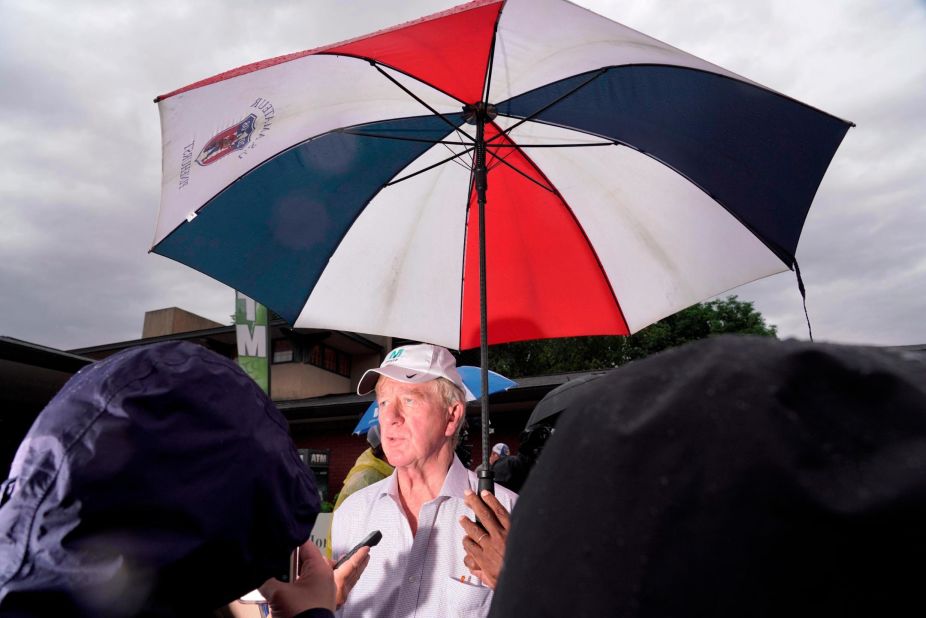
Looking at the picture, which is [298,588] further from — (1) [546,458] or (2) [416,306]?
(2) [416,306]

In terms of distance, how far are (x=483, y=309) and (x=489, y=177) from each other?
1.10 m

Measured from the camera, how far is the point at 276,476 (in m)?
1.03

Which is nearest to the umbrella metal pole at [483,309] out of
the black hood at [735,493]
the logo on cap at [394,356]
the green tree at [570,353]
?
the logo on cap at [394,356]

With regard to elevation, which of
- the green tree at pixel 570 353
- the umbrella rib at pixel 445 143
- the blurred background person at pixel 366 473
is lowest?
the blurred background person at pixel 366 473

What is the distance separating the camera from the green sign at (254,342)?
9742 mm

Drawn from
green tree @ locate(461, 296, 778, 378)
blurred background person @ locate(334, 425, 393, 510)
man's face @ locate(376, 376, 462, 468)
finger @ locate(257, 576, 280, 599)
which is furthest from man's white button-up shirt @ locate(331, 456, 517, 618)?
green tree @ locate(461, 296, 778, 378)

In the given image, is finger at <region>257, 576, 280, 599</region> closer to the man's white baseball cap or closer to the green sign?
the man's white baseball cap

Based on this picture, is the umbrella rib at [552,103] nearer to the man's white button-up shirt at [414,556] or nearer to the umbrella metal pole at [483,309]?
the umbrella metal pole at [483,309]

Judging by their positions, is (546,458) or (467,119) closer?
(546,458)

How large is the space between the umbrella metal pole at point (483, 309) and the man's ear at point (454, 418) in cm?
30

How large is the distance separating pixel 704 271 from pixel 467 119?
1.44 meters

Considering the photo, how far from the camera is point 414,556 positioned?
249 cm

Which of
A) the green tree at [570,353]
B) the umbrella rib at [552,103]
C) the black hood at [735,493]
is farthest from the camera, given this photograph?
the green tree at [570,353]

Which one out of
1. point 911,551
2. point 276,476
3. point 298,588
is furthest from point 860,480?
point 298,588
